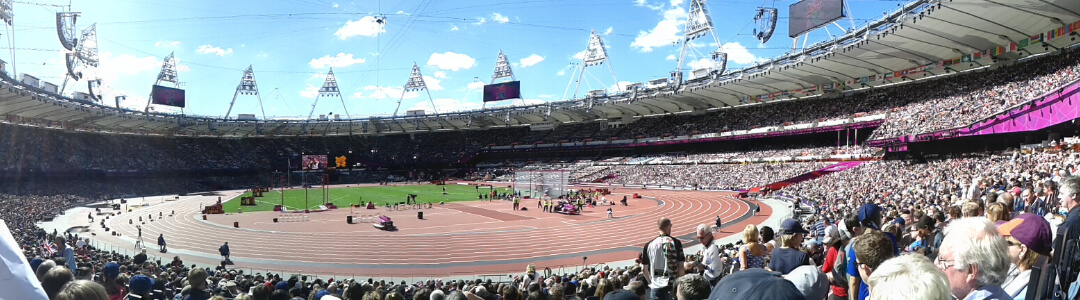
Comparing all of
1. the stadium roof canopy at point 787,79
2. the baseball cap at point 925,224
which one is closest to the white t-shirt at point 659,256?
the baseball cap at point 925,224

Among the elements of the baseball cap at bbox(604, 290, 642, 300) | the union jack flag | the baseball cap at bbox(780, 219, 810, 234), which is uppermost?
the baseball cap at bbox(780, 219, 810, 234)

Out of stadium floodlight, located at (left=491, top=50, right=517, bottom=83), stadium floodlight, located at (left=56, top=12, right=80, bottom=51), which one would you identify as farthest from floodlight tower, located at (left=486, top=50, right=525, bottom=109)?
A: stadium floodlight, located at (left=56, top=12, right=80, bottom=51)

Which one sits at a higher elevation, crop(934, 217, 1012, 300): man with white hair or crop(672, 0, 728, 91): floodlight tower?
crop(672, 0, 728, 91): floodlight tower

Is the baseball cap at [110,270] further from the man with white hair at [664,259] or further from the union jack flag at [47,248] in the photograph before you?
the union jack flag at [47,248]

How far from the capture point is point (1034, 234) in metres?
3.55

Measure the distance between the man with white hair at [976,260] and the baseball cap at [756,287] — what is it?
125cm

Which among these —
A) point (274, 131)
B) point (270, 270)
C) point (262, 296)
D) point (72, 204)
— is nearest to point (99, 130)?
point (274, 131)

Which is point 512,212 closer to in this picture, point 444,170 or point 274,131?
point 444,170

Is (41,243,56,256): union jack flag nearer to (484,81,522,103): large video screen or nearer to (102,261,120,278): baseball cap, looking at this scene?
(102,261,120,278): baseball cap

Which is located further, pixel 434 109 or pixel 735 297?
pixel 434 109

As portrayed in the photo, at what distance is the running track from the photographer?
22359 millimetres

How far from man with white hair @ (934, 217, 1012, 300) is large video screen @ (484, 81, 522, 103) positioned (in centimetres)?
7917

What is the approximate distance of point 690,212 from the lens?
3741 centimetres

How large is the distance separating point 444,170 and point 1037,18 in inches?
2978
